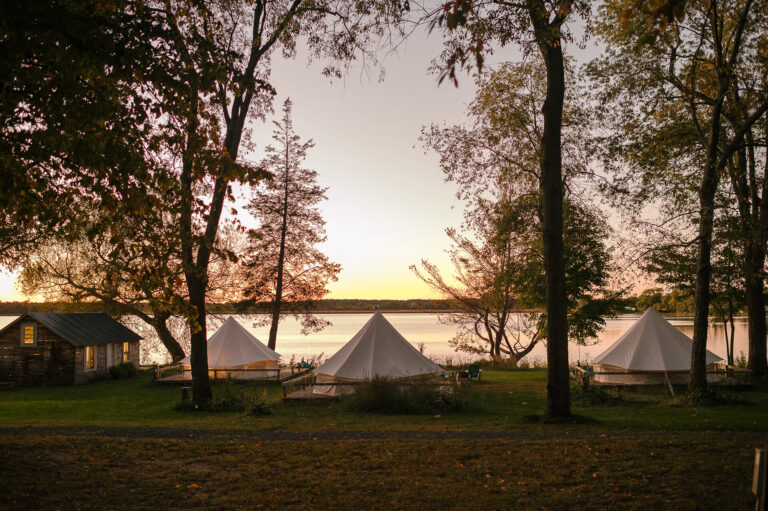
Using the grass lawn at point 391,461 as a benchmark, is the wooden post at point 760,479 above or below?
above

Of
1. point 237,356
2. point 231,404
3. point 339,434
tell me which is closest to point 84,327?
point 237,356

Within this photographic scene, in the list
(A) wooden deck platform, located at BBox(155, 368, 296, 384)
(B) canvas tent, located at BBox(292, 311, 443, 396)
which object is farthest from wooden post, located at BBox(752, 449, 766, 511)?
(A) wooden deck platform, located at BBox(155, 368, 296, 384)

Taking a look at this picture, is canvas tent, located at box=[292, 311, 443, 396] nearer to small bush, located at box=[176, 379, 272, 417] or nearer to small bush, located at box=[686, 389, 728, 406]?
small bush, located at box=[176, 379, 272, 417]

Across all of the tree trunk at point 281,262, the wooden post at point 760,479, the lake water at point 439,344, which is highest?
the tree trunk at point 281,262

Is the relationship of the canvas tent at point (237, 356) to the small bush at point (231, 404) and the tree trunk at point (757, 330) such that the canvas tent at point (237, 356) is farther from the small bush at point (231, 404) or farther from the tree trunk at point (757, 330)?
the tree trunk at point (757, 330)

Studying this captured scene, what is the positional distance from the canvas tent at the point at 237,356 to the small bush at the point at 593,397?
12063 millimetres

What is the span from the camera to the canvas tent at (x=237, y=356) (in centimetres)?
2255

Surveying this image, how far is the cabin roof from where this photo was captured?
23.2 m

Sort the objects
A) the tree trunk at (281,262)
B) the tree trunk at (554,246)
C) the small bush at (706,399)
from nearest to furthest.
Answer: the tree trunk at (554,246) → the small bush at (706,399) → the tree trunk at (281,262)

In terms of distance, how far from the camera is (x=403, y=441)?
948cm

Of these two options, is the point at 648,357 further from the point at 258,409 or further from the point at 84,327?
the point at 84,327

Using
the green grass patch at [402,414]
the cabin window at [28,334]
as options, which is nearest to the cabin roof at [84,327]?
the cabin window at [28,334]

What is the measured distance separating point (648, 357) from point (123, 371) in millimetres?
22067

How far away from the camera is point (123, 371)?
2553cm
